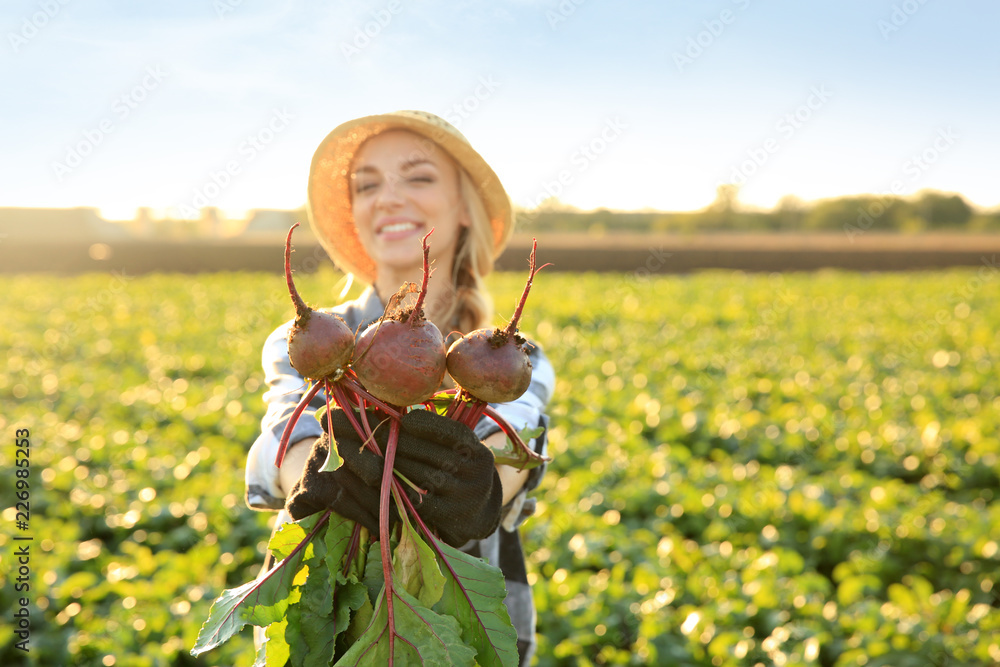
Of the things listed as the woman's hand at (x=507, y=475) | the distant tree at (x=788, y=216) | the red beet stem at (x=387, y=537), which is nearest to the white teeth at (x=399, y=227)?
the woman's hand at (x=507, y=475)

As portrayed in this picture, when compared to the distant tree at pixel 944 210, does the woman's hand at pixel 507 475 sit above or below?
above

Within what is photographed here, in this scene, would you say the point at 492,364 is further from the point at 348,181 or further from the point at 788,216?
the point at 788,216

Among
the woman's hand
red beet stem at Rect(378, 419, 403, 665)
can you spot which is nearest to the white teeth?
the woman's hand

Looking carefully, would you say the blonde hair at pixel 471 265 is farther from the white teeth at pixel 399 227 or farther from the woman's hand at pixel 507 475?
the woman's hand at pixel 507 475

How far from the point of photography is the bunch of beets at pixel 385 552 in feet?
2.97

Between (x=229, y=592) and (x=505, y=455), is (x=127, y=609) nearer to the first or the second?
(x=229, y=592)

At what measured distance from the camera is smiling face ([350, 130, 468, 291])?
1.62 metres

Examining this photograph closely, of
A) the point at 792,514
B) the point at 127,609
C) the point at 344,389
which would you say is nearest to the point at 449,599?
the point at 344,389

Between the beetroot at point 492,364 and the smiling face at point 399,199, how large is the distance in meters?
0.71

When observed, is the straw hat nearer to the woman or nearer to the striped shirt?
the woman

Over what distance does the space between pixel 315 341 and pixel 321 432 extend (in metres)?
0.58

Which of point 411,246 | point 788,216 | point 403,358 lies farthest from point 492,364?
point 788,216

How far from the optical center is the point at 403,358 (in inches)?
35.1

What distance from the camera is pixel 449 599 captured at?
100 centimetres
